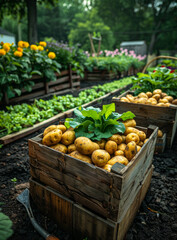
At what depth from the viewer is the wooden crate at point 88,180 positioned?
1.26 meters

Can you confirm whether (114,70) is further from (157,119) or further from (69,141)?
(69,141)

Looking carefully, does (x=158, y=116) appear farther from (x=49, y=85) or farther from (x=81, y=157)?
(x=49, y=85)

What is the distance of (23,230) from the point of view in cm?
164

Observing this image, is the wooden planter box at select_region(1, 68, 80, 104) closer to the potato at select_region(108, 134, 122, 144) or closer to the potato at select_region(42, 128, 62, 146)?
the potato at select_region(42, 128, 62, 146)

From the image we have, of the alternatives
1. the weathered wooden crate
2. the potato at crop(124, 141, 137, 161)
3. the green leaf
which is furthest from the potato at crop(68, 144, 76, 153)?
the weathered wooden crate

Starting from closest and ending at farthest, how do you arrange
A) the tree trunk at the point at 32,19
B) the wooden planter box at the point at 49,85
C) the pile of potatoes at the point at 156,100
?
the pile of potatoes at the point at 156,100, the wooden planter box at the point at 49,85, the tree trunk at the point at 32,19

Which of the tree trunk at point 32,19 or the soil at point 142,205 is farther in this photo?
the tree trunk at point 32,19

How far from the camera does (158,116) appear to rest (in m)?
3.05

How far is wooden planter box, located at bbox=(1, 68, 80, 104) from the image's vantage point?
528cm

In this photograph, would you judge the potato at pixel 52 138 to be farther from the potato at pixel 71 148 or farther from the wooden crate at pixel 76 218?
the wooden crate at pixel 76 218

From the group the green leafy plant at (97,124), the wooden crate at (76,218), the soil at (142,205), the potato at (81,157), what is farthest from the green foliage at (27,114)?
the potato at (81,157)

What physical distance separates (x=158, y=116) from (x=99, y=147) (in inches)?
71.6

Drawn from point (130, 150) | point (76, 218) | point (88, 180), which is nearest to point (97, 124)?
point (130, 150)

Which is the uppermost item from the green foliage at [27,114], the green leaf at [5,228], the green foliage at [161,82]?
the green foliage at [161,82]
